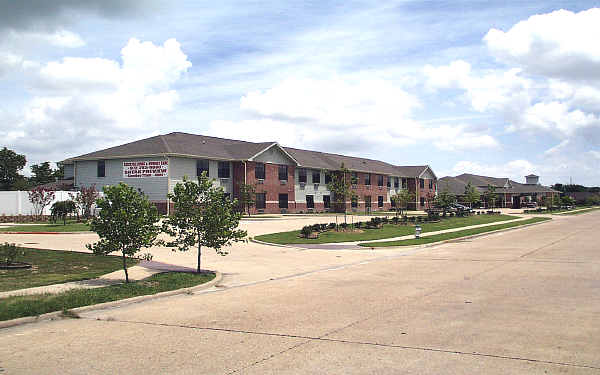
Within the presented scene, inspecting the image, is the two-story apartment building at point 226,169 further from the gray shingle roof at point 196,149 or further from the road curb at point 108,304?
the road curb at point 108,304

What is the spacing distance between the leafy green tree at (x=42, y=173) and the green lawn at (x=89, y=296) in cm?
8596

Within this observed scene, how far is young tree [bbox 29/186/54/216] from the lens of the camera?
136ft

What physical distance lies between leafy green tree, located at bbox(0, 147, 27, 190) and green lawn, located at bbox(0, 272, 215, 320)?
80741 millimetres

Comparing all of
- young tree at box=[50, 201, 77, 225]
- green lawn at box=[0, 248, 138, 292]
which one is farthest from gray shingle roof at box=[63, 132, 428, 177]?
green lawn at box=[0, 248, 138, 292]

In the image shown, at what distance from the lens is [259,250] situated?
75.5 feet

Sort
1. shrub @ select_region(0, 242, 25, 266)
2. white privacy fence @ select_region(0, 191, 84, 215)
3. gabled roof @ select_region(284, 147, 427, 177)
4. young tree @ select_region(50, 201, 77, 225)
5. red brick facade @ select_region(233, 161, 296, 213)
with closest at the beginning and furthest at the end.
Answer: shrub @ select_region(0, 242, 25, 266) → young tree @ select_region(50, 201, 77, 225) → white privacy fence @ select_region(0, 191, 84, 215) → red brick facade @ select_region(233, 161, 296, 213) → gabled roof @ select_region(284, 147, 427, 177)

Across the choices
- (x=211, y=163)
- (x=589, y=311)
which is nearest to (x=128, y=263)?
(x=589, y=311)

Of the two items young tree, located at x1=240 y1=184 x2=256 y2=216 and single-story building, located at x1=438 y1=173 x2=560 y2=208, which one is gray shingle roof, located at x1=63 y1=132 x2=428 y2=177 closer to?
young tree, located at x1=240 y1=184 x2=256 y2=216

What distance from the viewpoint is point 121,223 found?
12.9 m

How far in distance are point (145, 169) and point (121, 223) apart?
39.4m

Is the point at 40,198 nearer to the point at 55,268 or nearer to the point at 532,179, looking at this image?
the point at 55,268

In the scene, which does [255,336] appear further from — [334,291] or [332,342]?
[334,291]

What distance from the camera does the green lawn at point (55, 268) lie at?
1298 cm

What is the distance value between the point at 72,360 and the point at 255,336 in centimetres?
255
